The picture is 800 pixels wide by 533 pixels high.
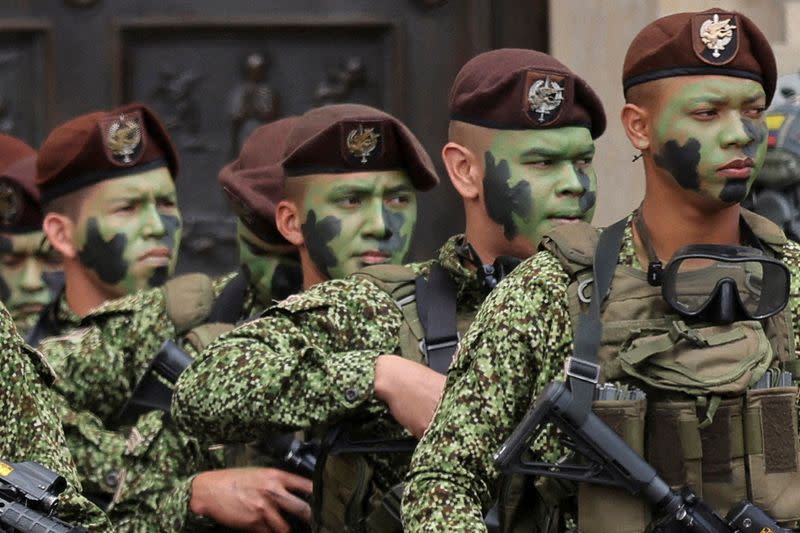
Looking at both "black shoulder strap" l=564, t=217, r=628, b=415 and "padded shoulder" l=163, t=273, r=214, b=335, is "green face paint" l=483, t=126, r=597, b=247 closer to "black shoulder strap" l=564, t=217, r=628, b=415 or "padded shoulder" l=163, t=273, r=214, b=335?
"black shoulder strap" l=564, t=217, r=628, b=415

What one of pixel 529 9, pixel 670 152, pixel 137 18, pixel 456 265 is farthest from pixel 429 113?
pixel 670 152

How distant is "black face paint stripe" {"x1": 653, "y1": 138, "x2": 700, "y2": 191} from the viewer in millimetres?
5832

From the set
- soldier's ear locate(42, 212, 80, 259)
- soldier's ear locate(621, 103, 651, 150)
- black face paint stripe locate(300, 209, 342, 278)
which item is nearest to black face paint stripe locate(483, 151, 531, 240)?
black face paint stripe locate(300, 209, 342, 278)

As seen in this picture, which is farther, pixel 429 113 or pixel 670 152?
pixel 429 113

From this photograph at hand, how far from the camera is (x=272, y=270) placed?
26.4 feet

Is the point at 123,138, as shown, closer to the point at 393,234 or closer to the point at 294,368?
the point at 393,234

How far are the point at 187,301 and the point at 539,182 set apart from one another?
1.39 meters

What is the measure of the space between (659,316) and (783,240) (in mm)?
361

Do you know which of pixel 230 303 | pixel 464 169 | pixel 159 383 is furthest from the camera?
pixel 230 303

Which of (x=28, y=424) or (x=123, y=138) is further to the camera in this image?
(x=123, y=138)

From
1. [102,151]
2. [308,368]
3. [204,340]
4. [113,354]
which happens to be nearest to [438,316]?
[308,368]

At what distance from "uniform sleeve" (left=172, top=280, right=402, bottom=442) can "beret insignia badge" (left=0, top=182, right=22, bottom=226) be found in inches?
117

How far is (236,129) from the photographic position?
11.1 meters

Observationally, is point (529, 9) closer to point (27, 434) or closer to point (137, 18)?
point (137, 18)
